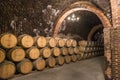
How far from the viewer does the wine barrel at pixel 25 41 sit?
536 cm

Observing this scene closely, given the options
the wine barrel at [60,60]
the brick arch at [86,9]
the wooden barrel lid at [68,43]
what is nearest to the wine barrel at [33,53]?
the wine barrel at [60,60]

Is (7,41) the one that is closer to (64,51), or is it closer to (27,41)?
(27,41)

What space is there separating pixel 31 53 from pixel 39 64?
66cm

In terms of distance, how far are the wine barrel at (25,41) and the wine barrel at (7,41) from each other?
325mm

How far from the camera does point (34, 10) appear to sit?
715 cm

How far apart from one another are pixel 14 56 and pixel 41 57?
1501 mm

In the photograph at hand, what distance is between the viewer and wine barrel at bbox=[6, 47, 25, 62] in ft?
16.0

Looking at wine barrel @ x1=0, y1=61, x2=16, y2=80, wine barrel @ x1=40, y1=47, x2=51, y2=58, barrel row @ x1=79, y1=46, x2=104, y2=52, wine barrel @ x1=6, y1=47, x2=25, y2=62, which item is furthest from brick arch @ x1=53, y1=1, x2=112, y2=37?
wine barrel @ x1=0, y1=61, x2=16, y2=80

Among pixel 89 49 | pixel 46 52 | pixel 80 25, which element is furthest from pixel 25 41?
pixel 80 25

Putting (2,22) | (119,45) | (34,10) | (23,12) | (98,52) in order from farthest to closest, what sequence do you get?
(98,52), (34,10), (23,12), (2,22), (119,45)

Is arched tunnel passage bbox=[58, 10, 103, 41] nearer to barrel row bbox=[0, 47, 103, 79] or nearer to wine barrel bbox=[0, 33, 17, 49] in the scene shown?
barrel row bbox=[0, 47, 103, 79]

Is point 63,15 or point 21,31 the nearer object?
point 21,31

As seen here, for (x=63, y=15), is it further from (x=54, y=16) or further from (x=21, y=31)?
(x=21, y=31)

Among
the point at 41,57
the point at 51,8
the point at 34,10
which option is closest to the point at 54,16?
the point at 51,8
